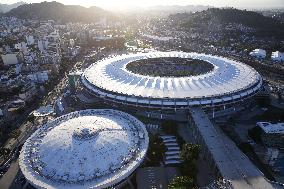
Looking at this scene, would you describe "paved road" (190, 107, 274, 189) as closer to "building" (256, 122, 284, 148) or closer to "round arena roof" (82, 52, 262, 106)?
"round arena roof" (82, 52, 262, 106)

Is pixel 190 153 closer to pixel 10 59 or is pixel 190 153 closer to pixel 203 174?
pixel 203 174

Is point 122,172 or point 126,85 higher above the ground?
point 126,85

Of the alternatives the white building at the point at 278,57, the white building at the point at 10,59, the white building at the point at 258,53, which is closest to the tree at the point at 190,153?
the white building at the point at 278,57

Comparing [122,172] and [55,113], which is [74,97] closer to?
[55,113]

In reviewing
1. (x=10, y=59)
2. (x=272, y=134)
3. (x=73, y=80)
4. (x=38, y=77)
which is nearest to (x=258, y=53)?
(x=272, y=134)

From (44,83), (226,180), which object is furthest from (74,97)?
(226,180)

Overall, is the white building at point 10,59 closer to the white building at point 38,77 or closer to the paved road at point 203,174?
the white building at point 38,77
